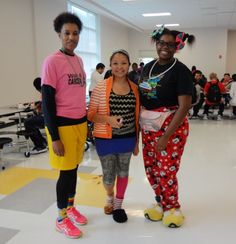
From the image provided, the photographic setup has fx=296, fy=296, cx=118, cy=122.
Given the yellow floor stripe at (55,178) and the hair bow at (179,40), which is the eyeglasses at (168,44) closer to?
the hair bow at (179,40)

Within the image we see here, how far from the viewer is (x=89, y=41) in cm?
991

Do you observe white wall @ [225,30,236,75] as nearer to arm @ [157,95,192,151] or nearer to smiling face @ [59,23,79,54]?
arm @ [157,95,192,151]

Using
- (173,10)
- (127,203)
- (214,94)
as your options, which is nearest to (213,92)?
(214,94)

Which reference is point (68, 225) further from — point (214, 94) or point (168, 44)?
point (214, 94)

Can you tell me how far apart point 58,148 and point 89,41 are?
8.49 m

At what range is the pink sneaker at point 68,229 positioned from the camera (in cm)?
213

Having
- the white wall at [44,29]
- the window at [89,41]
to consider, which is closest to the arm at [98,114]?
the white wall at [44,29]

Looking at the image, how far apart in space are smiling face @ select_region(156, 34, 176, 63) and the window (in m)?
7.23

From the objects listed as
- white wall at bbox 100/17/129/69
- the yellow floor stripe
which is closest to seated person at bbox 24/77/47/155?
the yellow floor stripe

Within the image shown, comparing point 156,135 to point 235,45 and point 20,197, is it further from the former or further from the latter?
point 235,45

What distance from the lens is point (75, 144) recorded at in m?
2.04

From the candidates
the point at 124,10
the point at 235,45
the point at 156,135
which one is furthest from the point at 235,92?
the point at 235,45

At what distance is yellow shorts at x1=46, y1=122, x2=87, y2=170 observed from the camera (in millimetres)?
1985

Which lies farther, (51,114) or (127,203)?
(127,203)
